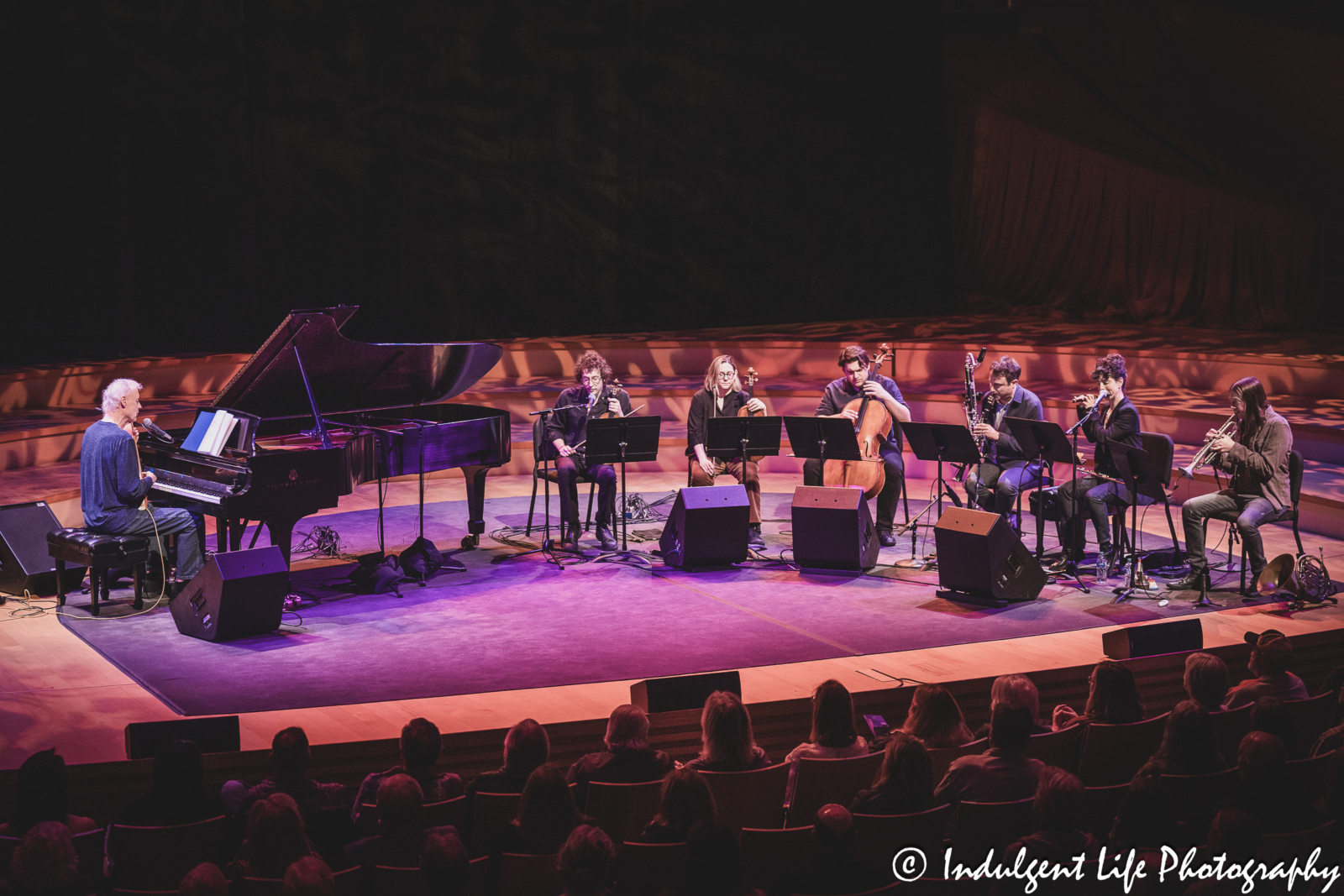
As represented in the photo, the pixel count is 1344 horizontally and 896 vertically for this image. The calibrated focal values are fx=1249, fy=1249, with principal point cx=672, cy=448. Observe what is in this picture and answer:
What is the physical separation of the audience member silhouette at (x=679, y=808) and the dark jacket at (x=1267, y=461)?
466cm

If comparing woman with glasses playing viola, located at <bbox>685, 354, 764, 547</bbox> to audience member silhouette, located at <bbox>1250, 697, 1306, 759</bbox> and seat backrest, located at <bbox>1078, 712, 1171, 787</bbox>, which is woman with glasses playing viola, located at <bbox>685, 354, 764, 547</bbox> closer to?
seat backrest, located at <bbox>1078, 712, 1171, 787</bbox>

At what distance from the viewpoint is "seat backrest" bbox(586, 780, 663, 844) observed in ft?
12.0

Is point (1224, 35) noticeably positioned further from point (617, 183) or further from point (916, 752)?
point (916, 752)

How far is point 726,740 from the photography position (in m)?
3.78

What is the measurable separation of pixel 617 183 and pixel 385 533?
260 inches

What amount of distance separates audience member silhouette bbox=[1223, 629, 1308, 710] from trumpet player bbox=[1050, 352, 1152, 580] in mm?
2413

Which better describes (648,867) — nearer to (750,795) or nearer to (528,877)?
(528,877)

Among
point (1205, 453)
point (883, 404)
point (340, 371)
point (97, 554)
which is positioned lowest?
point (97, 554)

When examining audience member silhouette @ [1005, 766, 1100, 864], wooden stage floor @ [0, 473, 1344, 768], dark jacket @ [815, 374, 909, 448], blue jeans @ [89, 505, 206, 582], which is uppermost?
dark jacket @ [815, 374, 909, 448]

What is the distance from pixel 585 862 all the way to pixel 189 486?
179 inches

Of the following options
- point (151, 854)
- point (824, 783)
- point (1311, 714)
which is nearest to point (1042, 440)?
point (1311, 714)

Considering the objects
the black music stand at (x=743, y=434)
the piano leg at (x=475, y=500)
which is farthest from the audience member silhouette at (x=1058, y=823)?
the piano leg at (x=475, y=500)

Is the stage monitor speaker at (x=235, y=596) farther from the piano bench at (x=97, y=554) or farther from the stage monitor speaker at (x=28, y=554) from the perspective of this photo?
the stage monitor speaker at (x=28, y=554)

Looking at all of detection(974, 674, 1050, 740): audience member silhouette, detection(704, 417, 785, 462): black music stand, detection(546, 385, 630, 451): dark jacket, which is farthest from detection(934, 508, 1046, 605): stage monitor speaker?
detection(974, 674, 1050, 740): audience member silhouette
